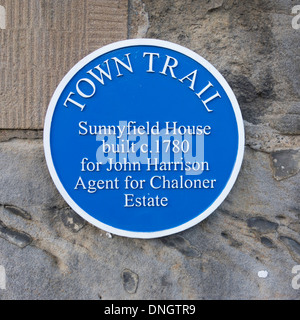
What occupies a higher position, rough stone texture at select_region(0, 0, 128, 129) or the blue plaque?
rough stone texture at select_region(0, 0, 128, 129)

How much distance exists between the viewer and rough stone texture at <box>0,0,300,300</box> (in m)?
1.83

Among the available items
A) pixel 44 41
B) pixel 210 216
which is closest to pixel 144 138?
pixel 210 216

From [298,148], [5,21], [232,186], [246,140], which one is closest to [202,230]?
[232,186]

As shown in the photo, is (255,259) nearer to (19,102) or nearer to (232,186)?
(232,186)

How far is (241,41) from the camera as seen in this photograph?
6.04 feet

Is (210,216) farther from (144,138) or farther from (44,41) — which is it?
(44,41)

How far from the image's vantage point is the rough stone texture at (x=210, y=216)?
1828 mm

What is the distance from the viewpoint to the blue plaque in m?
1.76

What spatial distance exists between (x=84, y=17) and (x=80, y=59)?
189mm

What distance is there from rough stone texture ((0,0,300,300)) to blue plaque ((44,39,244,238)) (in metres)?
0.09

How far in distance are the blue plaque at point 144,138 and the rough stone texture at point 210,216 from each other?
0.09m

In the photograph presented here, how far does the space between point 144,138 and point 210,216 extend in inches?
19.0

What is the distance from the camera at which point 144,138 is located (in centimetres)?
179

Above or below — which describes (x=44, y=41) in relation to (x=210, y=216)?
above
